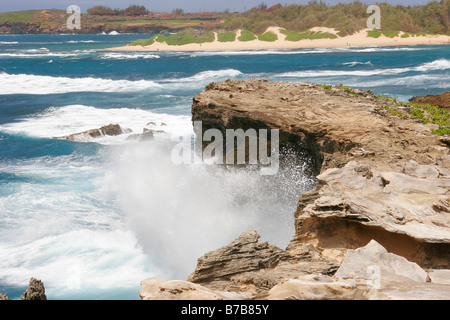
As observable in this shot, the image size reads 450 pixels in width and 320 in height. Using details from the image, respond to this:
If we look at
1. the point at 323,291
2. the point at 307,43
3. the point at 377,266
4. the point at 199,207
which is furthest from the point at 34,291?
the point at 307,43

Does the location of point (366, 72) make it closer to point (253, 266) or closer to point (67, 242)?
point (67, 242)

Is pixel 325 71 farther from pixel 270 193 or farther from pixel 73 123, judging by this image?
pixel 270 193

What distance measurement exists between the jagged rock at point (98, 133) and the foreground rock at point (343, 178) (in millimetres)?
8545

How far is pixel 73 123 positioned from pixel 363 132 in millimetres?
17556

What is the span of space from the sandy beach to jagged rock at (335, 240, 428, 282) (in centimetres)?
7561

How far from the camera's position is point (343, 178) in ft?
29.2

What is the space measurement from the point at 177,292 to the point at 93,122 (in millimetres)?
Answer: 20170

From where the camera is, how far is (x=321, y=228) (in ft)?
26.6

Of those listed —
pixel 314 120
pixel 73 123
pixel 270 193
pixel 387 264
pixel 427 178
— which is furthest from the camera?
pixel 73 123

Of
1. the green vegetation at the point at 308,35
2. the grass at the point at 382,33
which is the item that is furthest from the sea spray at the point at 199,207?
the grass at the point at 382,33

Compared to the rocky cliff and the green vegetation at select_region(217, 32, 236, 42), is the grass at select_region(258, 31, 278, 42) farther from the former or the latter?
the rocky cliff

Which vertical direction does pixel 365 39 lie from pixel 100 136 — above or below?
above
